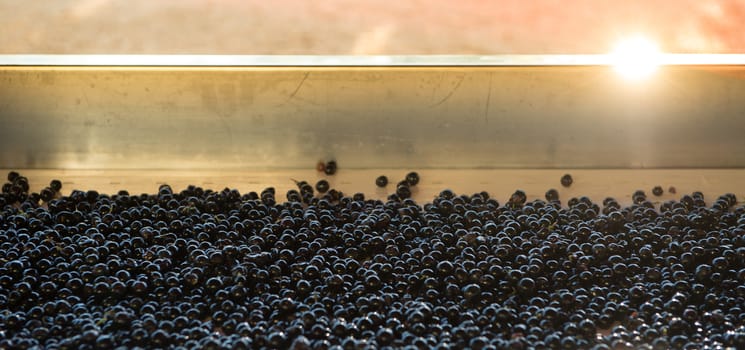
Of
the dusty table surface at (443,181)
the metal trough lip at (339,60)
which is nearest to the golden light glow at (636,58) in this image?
the metal trough lip at (339,60)

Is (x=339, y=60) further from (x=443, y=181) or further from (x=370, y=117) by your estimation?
(x=443, y=181)

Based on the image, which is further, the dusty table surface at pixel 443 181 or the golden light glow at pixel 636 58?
the dusty table surface at pixel 443 181

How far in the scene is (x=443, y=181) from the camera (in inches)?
90.4

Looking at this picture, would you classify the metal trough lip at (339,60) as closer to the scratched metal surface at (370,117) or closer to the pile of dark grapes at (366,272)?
the scratched metal surface at (370,117)

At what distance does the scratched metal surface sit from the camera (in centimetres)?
220

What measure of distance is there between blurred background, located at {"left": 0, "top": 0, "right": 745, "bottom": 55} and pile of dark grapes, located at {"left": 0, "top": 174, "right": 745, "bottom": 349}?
410mm

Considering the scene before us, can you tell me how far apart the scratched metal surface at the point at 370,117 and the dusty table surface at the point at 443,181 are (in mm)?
29

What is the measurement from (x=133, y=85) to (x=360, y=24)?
2.10ft

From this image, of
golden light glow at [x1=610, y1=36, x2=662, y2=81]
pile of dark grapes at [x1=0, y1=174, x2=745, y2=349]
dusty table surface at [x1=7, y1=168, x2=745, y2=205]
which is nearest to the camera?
pile of dark grapes at [x1=0, y1=174, x2=745, y2=349]

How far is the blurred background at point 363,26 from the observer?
2234mm

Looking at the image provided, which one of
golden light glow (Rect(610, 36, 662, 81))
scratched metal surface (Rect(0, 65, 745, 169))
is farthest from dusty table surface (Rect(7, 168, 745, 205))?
golden light glow (Rect(610, 36, 662, 81))

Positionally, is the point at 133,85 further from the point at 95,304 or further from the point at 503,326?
the point at 503,326

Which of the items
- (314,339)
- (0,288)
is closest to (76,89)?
(0,288)

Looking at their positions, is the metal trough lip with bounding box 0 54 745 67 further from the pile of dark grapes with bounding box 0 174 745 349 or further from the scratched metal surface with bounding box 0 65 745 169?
the pile of dark grapes with bounding box 0 174 745 349
